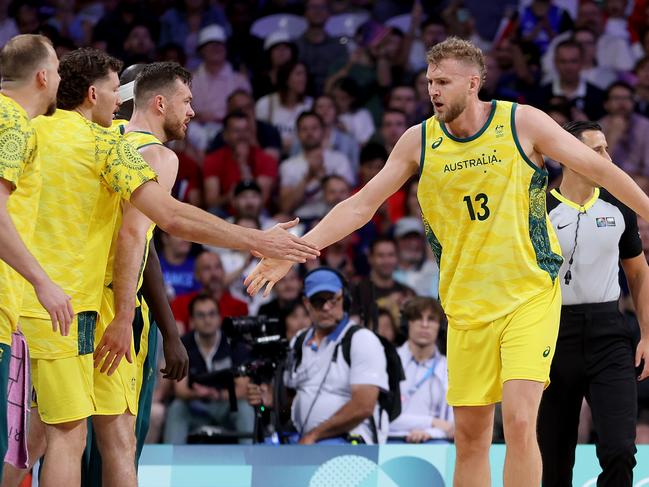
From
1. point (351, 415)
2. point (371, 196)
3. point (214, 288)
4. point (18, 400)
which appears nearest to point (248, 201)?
point (214, 288)

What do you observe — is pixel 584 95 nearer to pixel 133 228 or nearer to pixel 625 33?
pixel 625 33

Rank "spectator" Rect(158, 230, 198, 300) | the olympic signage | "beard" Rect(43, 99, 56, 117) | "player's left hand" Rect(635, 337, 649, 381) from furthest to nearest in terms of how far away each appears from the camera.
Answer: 1. "spectator" Rect(158, 230, 198, 300)
2. the olympic signage
3. "player's left hand" Rect(635, 337, 649, 381)
4. "beard" Rect(43, 99, 56, 117)

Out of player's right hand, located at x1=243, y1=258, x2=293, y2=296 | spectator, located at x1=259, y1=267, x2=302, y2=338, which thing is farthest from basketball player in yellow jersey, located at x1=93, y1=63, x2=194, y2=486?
spectator, located at x1=259, y1=267, x2=302, y2=338

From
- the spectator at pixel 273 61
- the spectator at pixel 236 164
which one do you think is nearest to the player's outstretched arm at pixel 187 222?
the spectator at pixel 236 164

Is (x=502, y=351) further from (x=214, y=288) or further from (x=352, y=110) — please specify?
(x=352, y=110)

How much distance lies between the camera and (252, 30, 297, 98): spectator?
40.5 feet

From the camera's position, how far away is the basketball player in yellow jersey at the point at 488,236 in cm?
541

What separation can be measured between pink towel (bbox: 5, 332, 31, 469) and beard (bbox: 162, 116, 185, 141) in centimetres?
150

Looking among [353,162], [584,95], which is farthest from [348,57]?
[584,95]

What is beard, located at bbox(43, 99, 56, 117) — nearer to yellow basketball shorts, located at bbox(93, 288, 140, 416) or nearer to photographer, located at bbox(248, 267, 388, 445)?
yellow basketball shorts, located at bbox(93, 288, 140, 416)

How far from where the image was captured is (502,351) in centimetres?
541

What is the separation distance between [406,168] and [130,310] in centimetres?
149

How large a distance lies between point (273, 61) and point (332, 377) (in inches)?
209

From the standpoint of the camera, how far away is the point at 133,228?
527 centimetres
